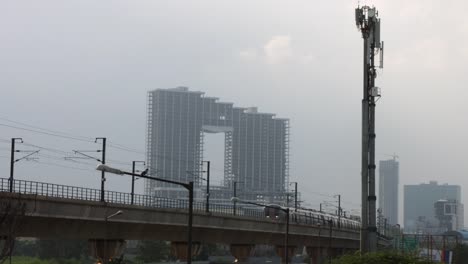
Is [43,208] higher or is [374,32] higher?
[374,32]

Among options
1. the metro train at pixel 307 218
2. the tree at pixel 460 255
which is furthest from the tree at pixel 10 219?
the tree at pixel 460 255

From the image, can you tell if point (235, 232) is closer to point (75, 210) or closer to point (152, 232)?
point (152, 232)

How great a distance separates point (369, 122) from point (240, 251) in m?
44.5

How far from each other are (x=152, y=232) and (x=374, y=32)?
29.1 metres

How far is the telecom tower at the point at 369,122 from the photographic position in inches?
1948

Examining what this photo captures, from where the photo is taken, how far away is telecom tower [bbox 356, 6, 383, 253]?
49469 mm

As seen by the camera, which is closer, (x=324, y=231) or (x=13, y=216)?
(x=13, y=216)

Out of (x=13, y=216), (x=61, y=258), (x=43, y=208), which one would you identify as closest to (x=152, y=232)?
(x=43, y=208)

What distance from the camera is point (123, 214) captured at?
63375 mm

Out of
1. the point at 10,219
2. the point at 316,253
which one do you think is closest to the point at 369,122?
the point at 10,219

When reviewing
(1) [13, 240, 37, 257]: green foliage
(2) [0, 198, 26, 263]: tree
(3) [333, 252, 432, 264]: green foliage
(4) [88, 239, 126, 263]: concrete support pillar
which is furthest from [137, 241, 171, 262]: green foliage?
(3) [333, 252, 432, 264]: green foliage

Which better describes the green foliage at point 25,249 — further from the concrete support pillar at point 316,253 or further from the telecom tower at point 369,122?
the telecom tower at point 369,122

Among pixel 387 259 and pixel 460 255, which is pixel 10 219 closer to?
pixel 387 259

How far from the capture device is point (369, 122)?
165 ft
